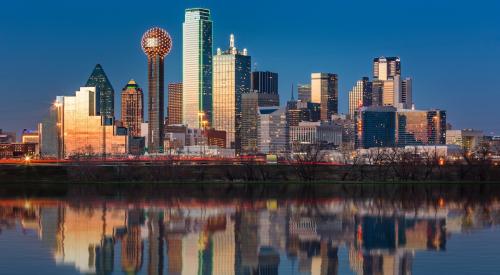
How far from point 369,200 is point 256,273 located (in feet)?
122

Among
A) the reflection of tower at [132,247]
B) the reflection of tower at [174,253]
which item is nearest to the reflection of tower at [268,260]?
the reflection of tower at [174,253]

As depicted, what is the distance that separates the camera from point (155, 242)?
1387 inches

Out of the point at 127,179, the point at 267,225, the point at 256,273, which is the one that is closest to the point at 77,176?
the point at 127,179

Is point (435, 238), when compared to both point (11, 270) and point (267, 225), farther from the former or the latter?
point (11, 270)

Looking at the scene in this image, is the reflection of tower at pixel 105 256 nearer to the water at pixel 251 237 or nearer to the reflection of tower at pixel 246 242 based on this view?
the water at pixel 251 237

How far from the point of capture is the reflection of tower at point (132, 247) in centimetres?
2878

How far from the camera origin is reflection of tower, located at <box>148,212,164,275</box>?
2855 cm

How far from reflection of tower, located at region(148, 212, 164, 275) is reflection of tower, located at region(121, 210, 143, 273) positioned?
0.43m

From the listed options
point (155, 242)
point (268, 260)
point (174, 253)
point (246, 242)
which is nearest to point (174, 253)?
point (174, 253)

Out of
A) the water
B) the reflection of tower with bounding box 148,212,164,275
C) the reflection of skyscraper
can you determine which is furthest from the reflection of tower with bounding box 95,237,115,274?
the reflection of skyscraper

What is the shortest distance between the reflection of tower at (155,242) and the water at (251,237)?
0.04 m

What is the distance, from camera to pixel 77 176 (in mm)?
108625

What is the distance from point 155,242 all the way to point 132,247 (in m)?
1.73

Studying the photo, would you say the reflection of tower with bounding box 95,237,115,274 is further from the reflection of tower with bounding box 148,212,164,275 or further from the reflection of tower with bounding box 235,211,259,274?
the reflection of tower with bounding box 235,211,259,274
